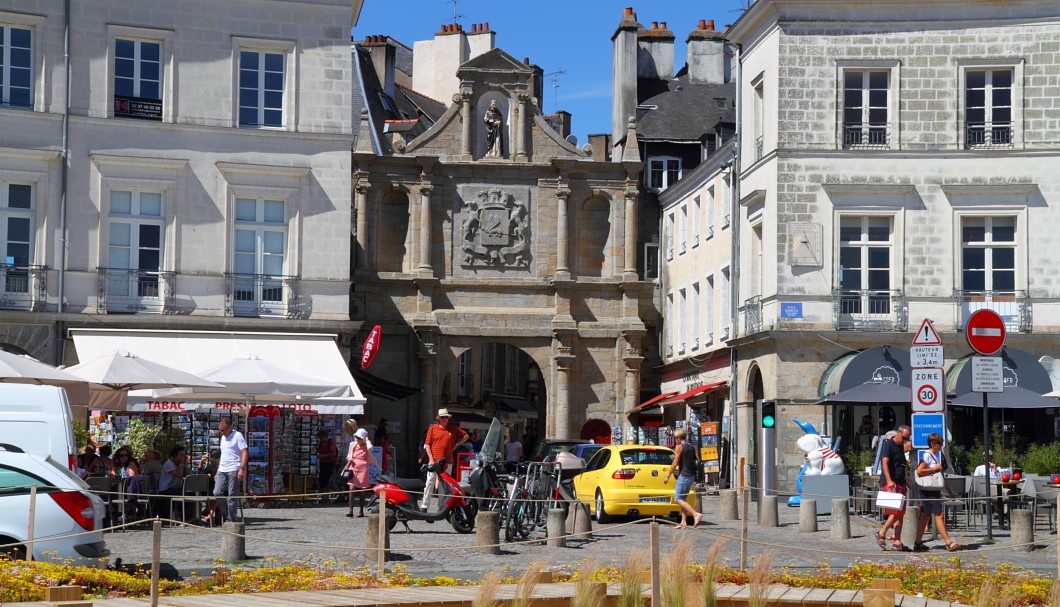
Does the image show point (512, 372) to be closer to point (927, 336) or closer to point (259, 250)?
point (259, 250)

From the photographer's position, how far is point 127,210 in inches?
1256

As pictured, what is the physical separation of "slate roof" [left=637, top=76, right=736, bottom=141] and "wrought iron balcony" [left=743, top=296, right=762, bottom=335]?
14.5m

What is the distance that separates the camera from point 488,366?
64.4 m

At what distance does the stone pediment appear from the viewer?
45188mm

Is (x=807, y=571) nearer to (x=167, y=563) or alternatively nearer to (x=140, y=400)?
(x=167, y=563)

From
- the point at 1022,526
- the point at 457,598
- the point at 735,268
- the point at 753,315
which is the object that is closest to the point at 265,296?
the point at 753,315

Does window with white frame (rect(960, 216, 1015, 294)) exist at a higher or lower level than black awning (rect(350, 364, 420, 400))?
higher

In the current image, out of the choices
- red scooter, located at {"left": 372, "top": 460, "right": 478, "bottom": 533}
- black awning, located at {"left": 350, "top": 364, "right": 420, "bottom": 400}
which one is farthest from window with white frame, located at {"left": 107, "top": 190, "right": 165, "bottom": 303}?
red scooter, located at {"left": 372, "top": 460, "right": 478, "bottom": 533}

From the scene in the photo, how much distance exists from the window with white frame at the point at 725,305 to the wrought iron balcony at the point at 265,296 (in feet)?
37.4

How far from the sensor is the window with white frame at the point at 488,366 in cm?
6354

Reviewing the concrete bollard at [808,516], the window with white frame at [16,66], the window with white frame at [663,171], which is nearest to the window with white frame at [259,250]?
the window with white frame at [16,66]

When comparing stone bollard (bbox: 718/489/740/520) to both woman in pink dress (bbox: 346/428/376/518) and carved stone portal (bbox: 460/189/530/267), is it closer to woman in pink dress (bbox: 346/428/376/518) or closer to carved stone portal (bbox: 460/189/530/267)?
woman in pink dress (bbox: 346/428/376/518)

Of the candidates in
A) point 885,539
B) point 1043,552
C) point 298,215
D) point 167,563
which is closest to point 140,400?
point 298,215

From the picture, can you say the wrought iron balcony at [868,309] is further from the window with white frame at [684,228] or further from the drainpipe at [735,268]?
the window with white frame at [684,228]
